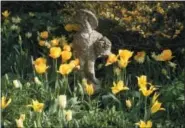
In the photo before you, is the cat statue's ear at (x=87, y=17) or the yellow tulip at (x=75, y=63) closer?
the yellow tulip at (x=75, y=63)

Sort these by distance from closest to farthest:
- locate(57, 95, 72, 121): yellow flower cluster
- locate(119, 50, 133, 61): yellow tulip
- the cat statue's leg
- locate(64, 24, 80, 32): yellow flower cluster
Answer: locate(57, 95, 72, 121): yellow flower cluster
locate(119, 50, 133, 61): yellow tulip
the cat statue's leg
locate(64, 24, 80, 32): yellow flower cluster

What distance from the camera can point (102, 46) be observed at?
4031 mm

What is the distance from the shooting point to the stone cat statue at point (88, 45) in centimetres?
405

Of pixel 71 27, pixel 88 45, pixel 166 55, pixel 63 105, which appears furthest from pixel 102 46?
pixel 63 105

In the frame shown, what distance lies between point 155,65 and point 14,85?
1.13 m

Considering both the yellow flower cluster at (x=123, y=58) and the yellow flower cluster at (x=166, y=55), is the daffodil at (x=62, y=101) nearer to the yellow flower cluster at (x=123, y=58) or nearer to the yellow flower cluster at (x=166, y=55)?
the yellow flower cluster at (x=123, y=58)

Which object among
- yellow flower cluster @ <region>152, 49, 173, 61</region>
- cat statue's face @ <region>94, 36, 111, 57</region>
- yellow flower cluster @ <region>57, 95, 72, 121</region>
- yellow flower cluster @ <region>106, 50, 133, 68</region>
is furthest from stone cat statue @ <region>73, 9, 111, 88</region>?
yellow flower cluster @ <region>57, 95, 72, 121</region>

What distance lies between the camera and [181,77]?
3977mm

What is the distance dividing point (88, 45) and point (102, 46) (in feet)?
0.36

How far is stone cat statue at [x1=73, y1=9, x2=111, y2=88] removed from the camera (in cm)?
405

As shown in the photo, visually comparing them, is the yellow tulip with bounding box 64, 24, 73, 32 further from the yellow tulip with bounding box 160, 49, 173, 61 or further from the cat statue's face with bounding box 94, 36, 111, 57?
the yellow tulip with bounding box 160, 49, 173, 61

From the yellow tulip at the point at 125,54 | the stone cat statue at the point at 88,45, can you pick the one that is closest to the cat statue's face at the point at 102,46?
the stone cat statue at the point at 88,45

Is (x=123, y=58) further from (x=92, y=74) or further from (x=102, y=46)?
(x=92, y=74)

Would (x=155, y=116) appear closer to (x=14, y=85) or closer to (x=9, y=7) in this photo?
(x=14, y=85)
